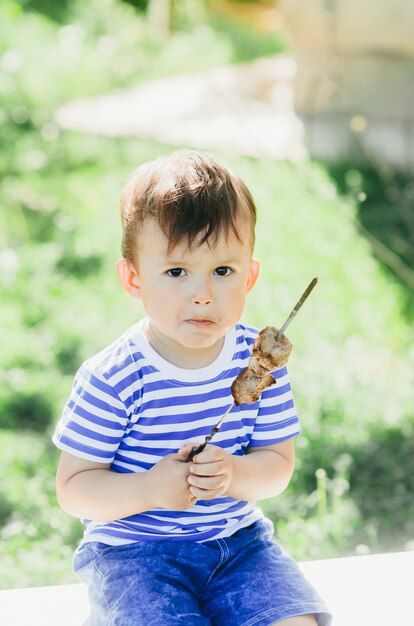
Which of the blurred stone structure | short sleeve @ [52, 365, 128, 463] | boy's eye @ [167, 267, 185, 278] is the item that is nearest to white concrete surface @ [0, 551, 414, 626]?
short sleeve @ [52, 365, 128, 463]

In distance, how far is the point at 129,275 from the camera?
6.41 ft

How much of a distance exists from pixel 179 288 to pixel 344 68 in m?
5.00

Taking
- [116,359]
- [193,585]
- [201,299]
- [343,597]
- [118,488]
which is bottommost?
[343,597]

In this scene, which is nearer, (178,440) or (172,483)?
(172,483)

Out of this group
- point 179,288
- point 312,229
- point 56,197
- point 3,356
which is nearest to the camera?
point 179,288

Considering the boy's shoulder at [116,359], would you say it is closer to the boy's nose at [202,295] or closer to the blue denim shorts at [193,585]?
the boy's nose at [202,295]

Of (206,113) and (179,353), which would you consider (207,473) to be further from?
(206,113)

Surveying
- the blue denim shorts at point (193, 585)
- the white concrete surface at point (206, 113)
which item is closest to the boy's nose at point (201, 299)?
the blue denim shorts at point (193, 585)

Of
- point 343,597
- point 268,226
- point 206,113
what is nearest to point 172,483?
point 343,597

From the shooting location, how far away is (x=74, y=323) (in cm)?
413

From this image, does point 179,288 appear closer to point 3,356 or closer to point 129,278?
point 129,278

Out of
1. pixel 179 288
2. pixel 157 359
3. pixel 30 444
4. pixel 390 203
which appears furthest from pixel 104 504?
pixel 390 203

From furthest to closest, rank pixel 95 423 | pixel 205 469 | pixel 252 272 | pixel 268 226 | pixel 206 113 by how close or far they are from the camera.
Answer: pixel 206 113 < pixel 268 226 < pixel 252 272 < pixel 95 423 < pixel 205 469

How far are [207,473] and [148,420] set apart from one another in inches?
8.3
